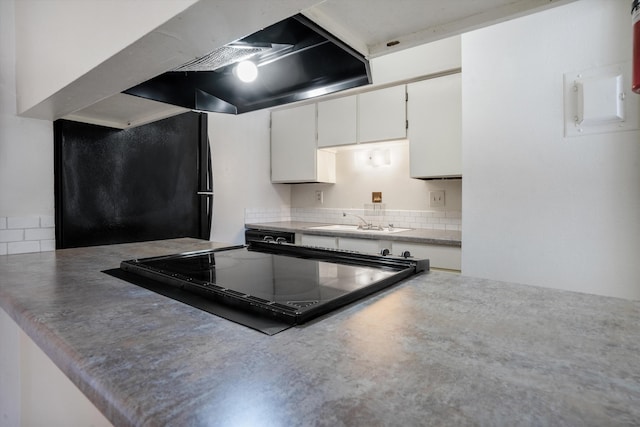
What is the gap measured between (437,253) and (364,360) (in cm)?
184

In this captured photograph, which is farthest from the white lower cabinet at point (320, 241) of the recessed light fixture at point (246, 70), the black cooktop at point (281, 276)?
the recessed light fixture at point (246, 70)

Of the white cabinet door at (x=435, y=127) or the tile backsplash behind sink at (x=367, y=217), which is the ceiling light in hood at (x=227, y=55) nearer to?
the white cabinet door at (x=435, y=127)

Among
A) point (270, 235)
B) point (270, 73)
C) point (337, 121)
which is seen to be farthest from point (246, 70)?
point (270, 235)

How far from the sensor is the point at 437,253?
2.19m

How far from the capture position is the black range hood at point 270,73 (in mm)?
989

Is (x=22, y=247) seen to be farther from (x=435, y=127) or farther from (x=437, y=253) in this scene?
(x=435, y=127)

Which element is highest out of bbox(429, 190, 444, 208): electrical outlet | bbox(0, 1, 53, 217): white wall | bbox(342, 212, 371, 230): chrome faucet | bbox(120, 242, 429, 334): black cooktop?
bbox(0, 1, 53, 217): white wall

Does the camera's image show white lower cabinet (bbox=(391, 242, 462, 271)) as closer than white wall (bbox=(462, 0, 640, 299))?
No

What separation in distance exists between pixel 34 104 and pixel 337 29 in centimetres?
132

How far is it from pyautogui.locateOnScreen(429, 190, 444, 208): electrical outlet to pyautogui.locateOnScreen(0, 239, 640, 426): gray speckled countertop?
1.95 meters

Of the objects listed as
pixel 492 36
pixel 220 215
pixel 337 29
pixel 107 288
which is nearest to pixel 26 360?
pixel 107 288

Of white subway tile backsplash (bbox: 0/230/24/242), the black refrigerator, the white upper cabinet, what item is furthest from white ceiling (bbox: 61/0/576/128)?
the white upper cabinet

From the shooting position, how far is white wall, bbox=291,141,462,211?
280 cm

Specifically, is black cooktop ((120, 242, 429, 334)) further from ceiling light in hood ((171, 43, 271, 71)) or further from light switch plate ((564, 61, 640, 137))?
light switch plate ((564, 61, 640, 137))
